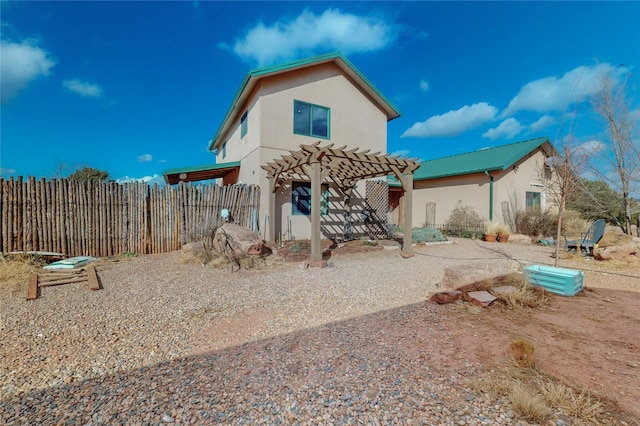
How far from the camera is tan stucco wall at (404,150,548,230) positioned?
42.3 feet

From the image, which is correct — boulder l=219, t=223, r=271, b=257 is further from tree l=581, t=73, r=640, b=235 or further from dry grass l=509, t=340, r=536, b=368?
tree l=581, t=73, r=640, b=235

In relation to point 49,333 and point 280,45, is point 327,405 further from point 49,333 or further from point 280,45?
point 280,45

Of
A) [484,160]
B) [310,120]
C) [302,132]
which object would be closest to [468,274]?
[302,132]

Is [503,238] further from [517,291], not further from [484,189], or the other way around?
[517,291]

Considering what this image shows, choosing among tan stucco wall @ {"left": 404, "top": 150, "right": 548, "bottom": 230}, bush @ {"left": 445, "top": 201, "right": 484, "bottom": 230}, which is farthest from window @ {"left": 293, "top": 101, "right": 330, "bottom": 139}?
bush @ {"left": 445, "top": 201, "right": 484, "bottom": 230}

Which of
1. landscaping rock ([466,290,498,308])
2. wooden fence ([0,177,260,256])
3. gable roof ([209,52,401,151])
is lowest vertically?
landscaping rock ([466,290,498,308])

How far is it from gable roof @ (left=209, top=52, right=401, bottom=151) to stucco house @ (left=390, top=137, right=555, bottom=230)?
5.24m

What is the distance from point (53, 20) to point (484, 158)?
17.7 m

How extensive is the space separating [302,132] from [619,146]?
36.0ft

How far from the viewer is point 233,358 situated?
2.48 m

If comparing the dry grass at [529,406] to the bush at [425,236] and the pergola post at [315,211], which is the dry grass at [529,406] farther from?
the bush at [425,236]

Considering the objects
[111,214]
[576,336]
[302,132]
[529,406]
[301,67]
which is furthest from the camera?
[302,132]

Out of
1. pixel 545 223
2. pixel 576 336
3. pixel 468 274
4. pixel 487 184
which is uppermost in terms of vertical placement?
pixel 487 184

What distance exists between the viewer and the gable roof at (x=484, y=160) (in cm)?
1279
